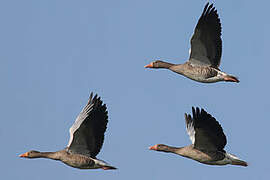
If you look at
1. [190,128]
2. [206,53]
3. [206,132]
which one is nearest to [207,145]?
[206,132]

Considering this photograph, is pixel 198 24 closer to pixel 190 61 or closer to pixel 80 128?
pixel 190 61

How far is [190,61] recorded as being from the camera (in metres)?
23.1

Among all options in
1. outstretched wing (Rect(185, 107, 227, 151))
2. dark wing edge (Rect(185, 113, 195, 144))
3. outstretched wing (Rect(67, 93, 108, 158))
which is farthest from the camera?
dark wing edge (Rect(185, 113, 195, 144))

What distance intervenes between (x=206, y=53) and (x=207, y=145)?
11.6ft

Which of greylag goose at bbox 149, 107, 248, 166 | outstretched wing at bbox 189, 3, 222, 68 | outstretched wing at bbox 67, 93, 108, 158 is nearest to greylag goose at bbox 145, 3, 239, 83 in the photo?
outstretched wing at bbox 189, 3, 222, 68

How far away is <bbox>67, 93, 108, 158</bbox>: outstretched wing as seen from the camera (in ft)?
69.3

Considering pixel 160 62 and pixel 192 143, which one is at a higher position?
pixel 160 62

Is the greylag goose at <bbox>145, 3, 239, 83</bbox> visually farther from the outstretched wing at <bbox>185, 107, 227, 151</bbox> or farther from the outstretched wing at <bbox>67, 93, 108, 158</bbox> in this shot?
the outstretched wing at <bbox>67, 93, 108, 158</bbox>

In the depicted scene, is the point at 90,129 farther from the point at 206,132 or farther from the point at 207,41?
the point at 207,41

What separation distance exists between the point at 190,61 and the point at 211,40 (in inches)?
44.7

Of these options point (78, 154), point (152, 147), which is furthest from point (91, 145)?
point (152, 147)

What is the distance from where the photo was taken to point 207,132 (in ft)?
66.8

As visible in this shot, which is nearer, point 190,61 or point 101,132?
point 101,132

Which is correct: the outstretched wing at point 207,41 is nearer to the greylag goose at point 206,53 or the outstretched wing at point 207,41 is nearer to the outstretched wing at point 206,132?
the greylag goose at point 206,53
